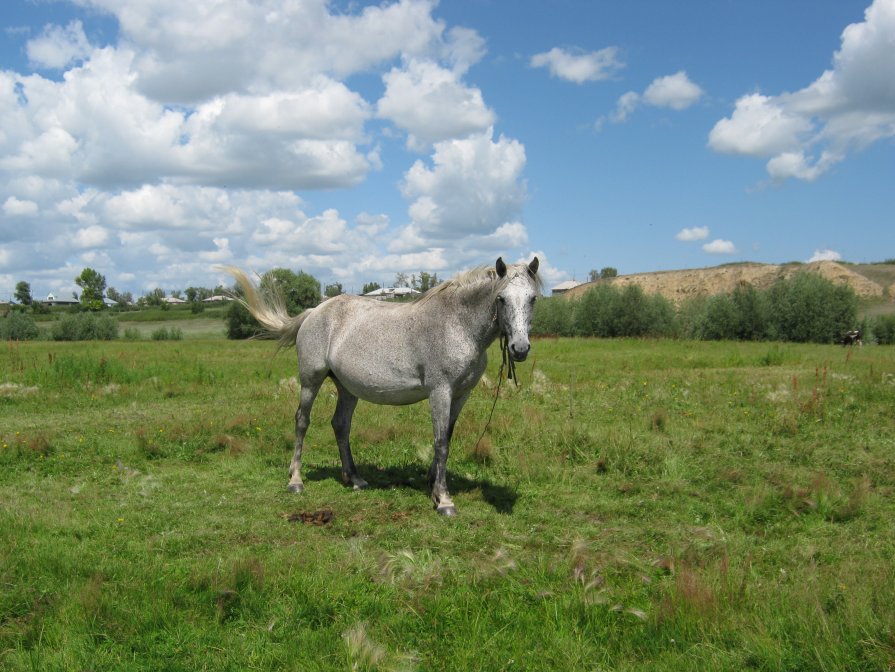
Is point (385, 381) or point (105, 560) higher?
point (385, 381)

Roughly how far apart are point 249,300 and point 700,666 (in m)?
7.71

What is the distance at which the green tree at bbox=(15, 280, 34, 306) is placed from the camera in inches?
4446

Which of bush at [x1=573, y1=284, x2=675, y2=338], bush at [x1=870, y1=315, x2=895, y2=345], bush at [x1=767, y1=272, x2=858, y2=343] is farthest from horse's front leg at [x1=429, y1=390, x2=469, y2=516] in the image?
bush at [x1=870, y1=315, x2=895, y2=345]

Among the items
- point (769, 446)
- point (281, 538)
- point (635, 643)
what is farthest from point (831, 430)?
point (281, 538)

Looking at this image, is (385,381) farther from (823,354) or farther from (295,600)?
(823,354)

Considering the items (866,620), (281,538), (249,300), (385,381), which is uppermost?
(249,300)

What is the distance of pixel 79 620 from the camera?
3963mm

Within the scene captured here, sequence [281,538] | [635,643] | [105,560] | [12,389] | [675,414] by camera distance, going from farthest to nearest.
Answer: [12,389]
[675,414]
[281,538]
[105,560]
[635,643]

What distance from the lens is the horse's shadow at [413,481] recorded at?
7191mm

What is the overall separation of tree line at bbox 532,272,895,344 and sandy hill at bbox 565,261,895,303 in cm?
1131

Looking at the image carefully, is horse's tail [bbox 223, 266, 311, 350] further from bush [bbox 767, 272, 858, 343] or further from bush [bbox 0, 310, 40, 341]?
bush [bbox 0, 310, 40, 341]

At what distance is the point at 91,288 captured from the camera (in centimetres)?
10162

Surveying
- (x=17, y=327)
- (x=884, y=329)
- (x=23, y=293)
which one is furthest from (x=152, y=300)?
(x=884, y=329)

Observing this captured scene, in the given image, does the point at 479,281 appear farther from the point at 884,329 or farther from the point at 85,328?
the point at 85,328
